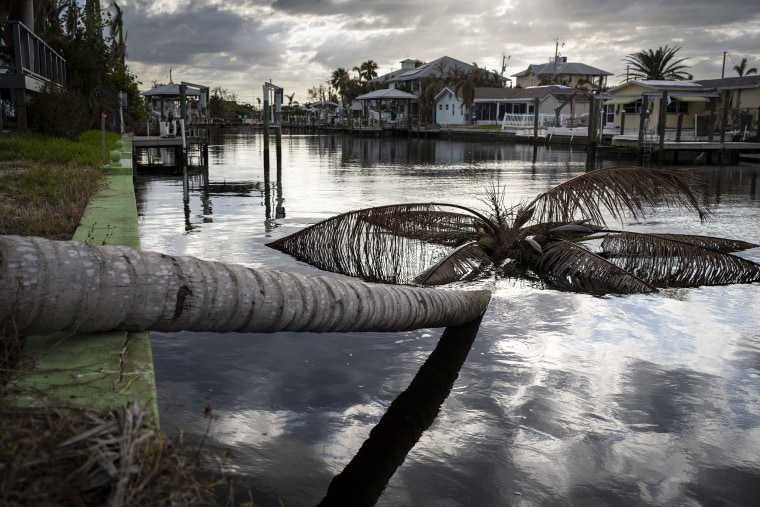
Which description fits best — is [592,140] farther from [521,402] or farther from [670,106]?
[521,402]

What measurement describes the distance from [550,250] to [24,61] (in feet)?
67.8

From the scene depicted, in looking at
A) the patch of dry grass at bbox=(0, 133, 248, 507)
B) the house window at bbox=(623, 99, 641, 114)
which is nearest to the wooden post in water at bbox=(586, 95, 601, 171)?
the house window at bbox=(623, 99, 641, 114)

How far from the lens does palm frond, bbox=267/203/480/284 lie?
10961mm

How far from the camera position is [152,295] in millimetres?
4414

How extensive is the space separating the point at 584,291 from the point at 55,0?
135 feet

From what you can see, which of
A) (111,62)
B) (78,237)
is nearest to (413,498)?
(78,237)

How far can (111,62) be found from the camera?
141ft

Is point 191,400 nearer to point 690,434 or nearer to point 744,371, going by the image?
point 690,434

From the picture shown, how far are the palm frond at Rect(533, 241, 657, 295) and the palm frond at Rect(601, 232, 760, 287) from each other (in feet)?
2.60

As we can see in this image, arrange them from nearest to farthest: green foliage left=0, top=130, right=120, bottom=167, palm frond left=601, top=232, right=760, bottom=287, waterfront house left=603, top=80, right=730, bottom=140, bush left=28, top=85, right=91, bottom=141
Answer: palm frond left=601, top=232, right=760, bottom=287 < green foliage left=0, top=130, right=120, bottom=167 < bush left=28, top=85, right=91, bottom=141 < waterfront house left=603, top=80, right=730, bottom=140

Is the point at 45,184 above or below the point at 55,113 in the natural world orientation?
below

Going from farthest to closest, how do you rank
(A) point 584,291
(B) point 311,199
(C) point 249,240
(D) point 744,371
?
(B) point 311,199 → (C) point 249,240 → (A) point 584,291 → (D) point 744,371

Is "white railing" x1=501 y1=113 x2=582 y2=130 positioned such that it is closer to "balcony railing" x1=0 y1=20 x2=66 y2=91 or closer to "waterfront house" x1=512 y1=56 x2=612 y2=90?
"waterfront house" x1=512 y1=56 x2=612 y2=90

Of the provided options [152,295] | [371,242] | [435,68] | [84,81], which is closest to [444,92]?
[435,68]
